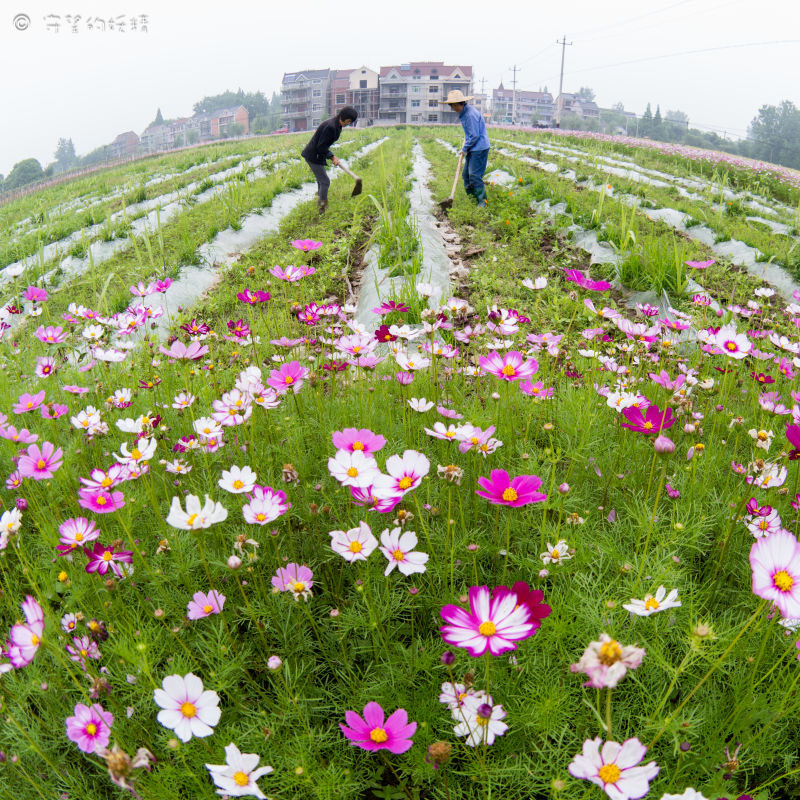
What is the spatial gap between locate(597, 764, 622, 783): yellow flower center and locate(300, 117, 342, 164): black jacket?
8105mm

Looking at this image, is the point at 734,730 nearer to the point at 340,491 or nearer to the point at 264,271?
the point at 340,491

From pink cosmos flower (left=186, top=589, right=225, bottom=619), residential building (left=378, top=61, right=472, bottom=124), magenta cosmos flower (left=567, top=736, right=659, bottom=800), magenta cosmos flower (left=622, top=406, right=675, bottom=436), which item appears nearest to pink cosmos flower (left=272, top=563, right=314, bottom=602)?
pink cosmos flower (left=186, top=589, right=225, bottom=619)

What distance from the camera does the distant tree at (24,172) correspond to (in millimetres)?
72500

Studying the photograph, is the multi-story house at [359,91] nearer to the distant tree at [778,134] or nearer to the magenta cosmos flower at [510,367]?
the distant tree at [778,134]

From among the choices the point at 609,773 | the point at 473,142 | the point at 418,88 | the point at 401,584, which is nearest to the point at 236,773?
the point at 609,773

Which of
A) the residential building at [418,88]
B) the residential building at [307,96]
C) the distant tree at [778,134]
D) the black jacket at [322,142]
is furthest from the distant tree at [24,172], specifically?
the distant tree at [778,134]

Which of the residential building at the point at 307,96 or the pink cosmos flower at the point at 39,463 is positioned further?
the residential building at the point at 307,96

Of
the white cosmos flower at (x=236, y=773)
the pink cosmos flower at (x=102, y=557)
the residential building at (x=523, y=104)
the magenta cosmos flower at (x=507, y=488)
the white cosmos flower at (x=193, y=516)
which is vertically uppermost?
the residential building at (x=523, y=104)

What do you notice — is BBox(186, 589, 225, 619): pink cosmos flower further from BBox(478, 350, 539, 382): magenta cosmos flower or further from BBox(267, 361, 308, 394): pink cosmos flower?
BBox(478, 350, 539, 382): magenta cosmos flower

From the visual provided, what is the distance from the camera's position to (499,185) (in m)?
8.91

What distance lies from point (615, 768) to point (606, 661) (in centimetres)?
26

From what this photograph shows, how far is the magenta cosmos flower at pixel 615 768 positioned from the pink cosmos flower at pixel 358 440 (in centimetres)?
71

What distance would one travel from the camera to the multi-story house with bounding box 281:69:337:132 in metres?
64.5

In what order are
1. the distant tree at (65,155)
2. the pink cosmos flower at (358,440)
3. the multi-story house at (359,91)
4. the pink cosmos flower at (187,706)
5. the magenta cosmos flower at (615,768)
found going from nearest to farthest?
1. the magenta cosmos flower at (615,768)
2. the pink cosmos flower at (187,706)
3. the pink cosmos flower at (358,440)
4. the multi-story house at (359,91)
5. the distant tree at (65,155)
